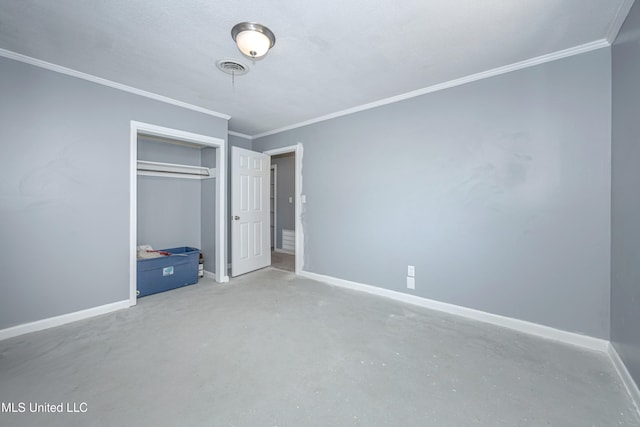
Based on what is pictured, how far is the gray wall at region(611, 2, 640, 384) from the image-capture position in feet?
5.24

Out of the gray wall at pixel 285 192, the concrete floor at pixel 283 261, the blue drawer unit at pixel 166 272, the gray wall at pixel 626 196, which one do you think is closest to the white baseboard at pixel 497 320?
the gray wall at pixel 626 196

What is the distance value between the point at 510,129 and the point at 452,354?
2.05 metres

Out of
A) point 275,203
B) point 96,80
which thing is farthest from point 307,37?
point 275,203

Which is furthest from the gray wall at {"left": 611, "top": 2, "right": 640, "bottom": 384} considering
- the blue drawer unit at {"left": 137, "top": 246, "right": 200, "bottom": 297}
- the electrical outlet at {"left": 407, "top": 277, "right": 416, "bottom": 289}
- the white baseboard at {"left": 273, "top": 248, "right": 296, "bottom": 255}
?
the white baseboard at {"left": 273, "top": 248, "right": 296, "bottom": 255}

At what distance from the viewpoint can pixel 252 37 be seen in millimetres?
1863

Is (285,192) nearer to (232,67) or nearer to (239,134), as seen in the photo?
(239,134)

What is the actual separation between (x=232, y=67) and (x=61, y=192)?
2014mm

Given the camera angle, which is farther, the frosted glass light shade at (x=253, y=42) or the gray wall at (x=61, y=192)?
the gray wall at (x=61, y=192)

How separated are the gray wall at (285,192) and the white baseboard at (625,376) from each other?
516cm

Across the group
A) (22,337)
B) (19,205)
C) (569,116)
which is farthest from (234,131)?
(569,116)

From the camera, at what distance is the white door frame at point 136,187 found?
2.91 meters

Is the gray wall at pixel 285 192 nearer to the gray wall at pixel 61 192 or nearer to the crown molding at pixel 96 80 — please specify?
the crown molding at pixel 96 80

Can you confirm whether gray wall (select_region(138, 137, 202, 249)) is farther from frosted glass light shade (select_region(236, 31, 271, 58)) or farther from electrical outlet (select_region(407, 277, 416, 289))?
electrical outlet (select_region(407, 277, 416, 289))

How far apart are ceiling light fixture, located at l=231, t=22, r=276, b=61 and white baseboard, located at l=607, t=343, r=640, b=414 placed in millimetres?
3223
